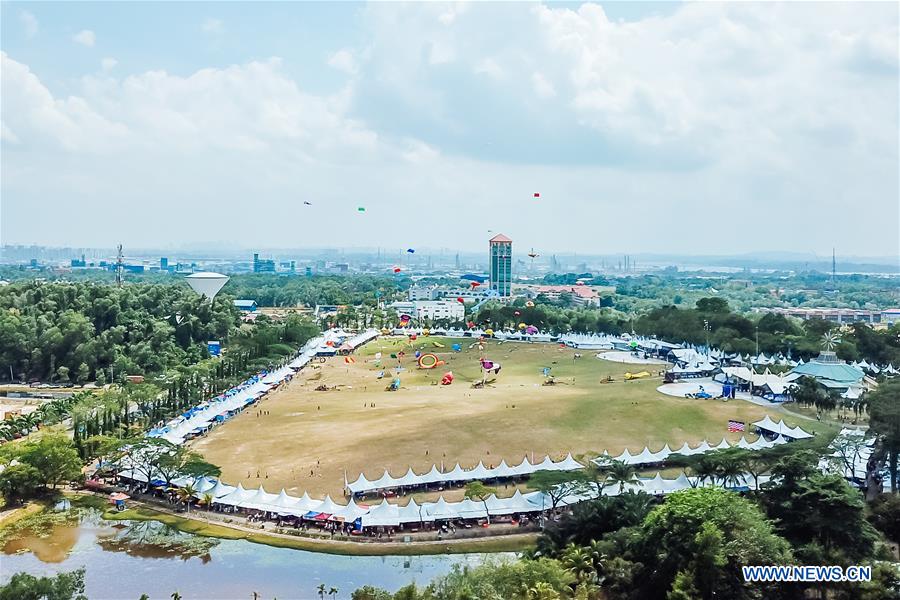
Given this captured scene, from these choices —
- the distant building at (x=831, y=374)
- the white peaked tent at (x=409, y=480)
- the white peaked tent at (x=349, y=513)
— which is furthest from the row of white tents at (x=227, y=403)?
the distant building at (x=831, y=374)

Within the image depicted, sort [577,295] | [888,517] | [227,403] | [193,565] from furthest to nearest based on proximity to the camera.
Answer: [577,295], [227,403], [193,565], [888,517]

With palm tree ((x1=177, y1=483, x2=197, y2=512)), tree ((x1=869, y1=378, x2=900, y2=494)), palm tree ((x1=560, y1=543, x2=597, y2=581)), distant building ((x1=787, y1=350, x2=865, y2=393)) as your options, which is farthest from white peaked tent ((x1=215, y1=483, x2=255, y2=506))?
distant building ((x1=787, y1=350, x2=865, y2=393))

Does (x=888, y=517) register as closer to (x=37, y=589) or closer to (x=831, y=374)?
(x=831, y=374)

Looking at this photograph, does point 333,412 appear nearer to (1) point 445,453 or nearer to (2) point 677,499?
(1) point 445,453

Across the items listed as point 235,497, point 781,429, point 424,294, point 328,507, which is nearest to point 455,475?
point 328,507

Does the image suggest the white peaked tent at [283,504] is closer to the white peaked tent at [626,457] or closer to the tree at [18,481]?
the tree at [18,481]
